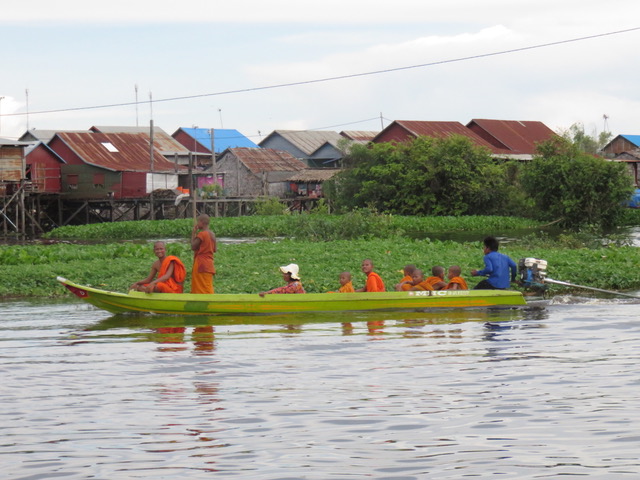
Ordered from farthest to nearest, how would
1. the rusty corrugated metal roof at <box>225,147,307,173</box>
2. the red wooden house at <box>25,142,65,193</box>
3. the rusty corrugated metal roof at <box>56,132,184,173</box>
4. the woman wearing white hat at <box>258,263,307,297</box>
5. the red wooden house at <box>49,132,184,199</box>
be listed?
the rusty corrugated metal roof at <box>225,147,307,173</box>, the rusty corrugated metal roof at <box>56,132,184,173</box>, the red wooden house at <box>49,132,184,199</box>, the red wooden house at <box>25,142,65,193</box>, the woman wearing white hat at <box>258,263,307,297</box>

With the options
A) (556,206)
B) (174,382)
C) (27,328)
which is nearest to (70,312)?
(27,328)

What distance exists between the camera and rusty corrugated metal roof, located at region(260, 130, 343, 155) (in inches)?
2783

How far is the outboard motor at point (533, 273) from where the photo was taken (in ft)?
51.0

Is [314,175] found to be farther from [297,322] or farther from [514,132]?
[297,322]

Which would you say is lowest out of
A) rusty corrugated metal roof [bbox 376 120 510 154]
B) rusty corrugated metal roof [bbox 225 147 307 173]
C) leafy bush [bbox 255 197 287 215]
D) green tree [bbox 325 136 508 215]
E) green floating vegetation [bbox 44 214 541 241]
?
green floating vegetation [bbox 44 214 541 241]

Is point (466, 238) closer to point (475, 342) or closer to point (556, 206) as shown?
point (556, 206)

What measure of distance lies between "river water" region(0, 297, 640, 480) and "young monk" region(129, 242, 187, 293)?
565 mm

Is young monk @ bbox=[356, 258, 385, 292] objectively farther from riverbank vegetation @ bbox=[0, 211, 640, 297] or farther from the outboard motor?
riverbank vegetation @ bbox=[0, 211, 640, 297]

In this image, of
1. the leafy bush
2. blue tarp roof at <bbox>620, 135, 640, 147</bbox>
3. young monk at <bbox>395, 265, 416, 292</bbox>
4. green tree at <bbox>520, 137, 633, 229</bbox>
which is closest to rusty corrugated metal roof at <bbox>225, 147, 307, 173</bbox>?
the leafy bush

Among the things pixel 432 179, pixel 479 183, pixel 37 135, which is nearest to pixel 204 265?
pixel 432 179

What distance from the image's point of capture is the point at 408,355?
37.5 feet

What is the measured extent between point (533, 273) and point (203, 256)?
17.9 ft

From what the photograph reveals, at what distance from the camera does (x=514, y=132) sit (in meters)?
60.4

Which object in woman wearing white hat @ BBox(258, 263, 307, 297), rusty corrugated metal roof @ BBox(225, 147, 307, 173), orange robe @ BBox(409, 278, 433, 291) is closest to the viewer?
woman wearing white hat @ BBox(258, 263, 307, 297)
